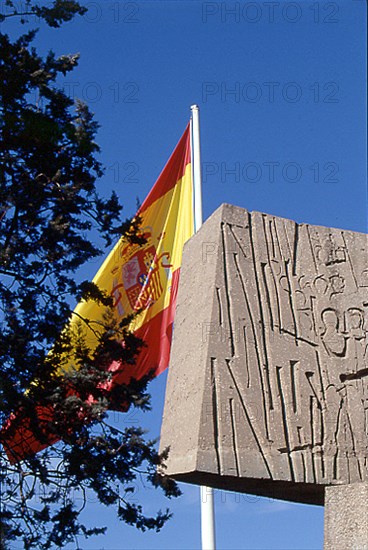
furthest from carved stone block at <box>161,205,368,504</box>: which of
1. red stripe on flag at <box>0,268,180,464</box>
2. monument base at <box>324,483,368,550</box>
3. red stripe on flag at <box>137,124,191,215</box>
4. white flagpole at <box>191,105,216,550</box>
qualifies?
red stripe on flag at <box>137,124,191,215</box>

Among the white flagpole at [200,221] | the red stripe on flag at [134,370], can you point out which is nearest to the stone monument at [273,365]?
the white flagpole at [200,221]

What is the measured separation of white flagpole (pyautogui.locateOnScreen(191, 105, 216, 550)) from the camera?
8.74 meters

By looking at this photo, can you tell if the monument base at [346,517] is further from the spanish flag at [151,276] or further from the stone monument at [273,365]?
the spanish flag at [151,276]

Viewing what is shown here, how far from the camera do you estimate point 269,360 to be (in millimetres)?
7145

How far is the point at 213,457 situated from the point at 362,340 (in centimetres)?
178

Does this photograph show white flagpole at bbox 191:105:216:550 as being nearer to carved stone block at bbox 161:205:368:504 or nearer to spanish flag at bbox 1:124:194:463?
spanish flag at bbox 1:124:194:463

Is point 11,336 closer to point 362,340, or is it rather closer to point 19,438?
point 19,438

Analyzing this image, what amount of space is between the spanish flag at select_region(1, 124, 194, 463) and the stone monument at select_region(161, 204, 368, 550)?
2401 millimetres

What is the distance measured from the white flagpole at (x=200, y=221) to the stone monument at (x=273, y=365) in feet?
4.78

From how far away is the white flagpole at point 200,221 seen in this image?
874 centimetres

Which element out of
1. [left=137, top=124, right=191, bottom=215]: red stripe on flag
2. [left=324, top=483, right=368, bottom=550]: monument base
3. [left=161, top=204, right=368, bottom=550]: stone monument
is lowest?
[left=324, top=483, right=368, bottom=550]: monument base

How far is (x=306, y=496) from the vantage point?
7.46 m

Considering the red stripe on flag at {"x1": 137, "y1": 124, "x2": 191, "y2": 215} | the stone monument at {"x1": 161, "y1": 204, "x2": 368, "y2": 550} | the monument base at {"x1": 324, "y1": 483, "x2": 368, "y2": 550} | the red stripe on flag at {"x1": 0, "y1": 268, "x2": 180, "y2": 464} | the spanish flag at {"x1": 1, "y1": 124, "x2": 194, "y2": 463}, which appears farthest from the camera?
the red stripe on flag at {"x1": 137, "y1": 124, "x2": 191, "y2": 215}

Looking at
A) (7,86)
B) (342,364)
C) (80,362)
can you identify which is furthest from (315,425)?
(7,86)
